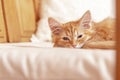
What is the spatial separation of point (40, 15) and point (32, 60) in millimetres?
1227

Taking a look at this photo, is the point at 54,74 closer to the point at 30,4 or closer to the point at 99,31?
the point at 99,31

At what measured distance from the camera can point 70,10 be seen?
181 centimetres

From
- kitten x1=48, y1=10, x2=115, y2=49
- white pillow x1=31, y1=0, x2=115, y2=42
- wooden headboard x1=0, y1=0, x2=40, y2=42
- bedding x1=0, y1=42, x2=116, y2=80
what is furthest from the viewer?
wooden headboard x1=0, y1=0, x2=40, y2=42

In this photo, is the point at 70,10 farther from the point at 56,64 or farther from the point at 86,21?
the point at 56,64

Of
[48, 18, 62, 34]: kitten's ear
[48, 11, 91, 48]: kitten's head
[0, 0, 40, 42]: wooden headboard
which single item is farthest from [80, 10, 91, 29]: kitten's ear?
[0, 0, 40, 42]: wooden headboard

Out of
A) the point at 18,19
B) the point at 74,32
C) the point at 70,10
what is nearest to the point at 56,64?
the point at 74,32

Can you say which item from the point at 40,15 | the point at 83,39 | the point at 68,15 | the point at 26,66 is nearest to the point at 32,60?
the point at 26,66

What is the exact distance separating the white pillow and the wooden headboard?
0.16m

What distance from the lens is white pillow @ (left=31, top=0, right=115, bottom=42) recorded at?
1792mm

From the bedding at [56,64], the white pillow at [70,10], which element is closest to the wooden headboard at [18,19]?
the white pillow at [70,10]

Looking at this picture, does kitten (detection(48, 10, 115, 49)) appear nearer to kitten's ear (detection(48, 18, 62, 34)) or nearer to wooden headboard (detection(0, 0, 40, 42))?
kitten's ear (detection(48, 18, 62, 34))

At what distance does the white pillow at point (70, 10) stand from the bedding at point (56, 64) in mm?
1029

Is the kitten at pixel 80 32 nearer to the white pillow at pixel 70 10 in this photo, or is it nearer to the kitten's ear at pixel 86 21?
the kitten's ear at pixel 86 21

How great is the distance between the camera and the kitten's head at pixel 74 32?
58.8 inches
